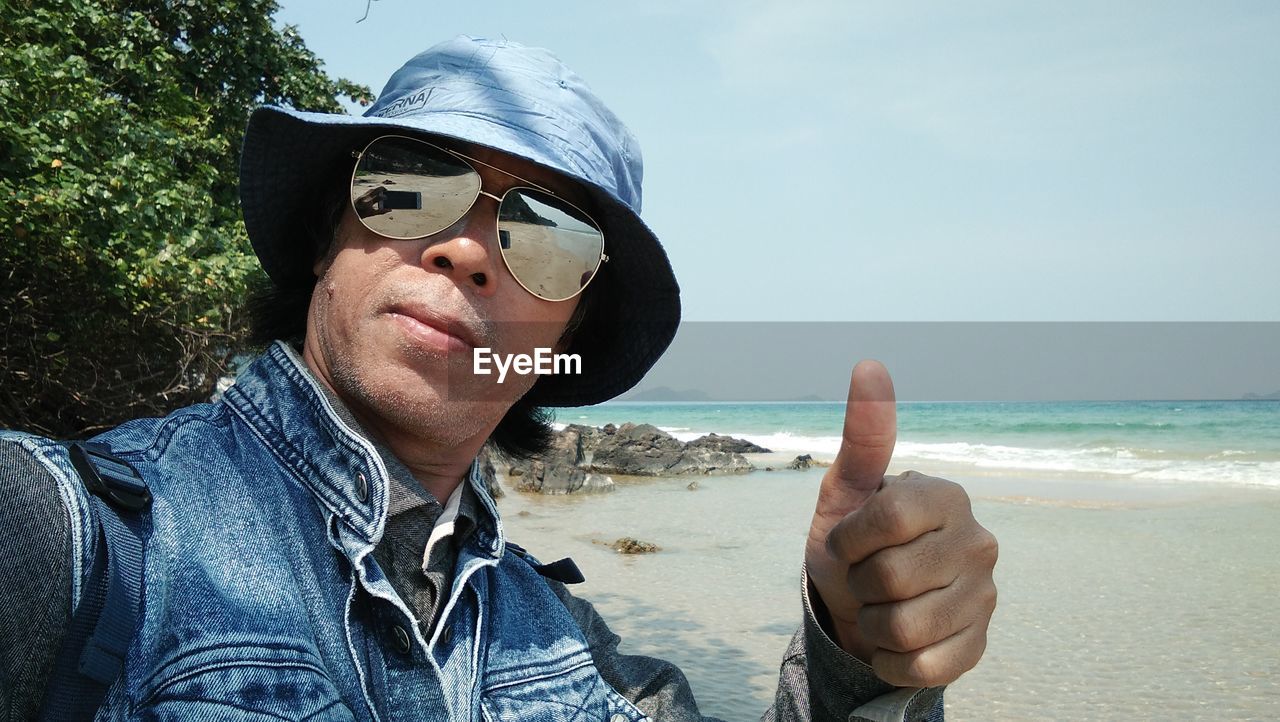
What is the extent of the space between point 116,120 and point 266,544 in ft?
21.9

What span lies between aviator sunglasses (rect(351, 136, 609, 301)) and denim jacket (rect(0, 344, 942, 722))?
0.31 meters

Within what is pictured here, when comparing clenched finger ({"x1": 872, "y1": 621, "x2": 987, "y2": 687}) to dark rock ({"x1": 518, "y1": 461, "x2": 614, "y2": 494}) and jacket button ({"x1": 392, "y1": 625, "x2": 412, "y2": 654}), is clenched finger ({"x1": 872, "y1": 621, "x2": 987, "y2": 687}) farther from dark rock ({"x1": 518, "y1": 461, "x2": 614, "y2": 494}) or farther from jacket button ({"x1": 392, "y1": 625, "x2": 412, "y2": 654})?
dark rock ({"x1": 518, "y1": 461, "x2": 614, "y2": 494})

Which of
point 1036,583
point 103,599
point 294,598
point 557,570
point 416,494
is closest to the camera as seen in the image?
point 103,599

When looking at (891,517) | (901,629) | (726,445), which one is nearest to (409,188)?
(891,517)

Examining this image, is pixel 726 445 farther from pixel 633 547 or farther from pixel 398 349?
pixel 398 349

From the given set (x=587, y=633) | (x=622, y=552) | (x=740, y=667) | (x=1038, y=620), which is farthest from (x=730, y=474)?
(x=587, y=633)

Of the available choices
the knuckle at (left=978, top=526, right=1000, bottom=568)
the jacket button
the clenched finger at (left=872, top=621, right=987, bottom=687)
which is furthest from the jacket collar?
the knuckle at (left=978, top=526, right=1000, bottom=568)

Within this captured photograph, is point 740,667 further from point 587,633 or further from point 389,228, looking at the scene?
point 389,228

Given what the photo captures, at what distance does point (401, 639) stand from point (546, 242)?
772mm

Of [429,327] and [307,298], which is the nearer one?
[429,327]

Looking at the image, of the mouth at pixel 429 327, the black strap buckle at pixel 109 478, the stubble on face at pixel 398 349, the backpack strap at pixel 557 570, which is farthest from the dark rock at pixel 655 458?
the black strap buckle at pixel 109 478

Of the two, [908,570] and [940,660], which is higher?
[908,570]

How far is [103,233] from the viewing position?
642 centimetres

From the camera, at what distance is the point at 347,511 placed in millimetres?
1431
